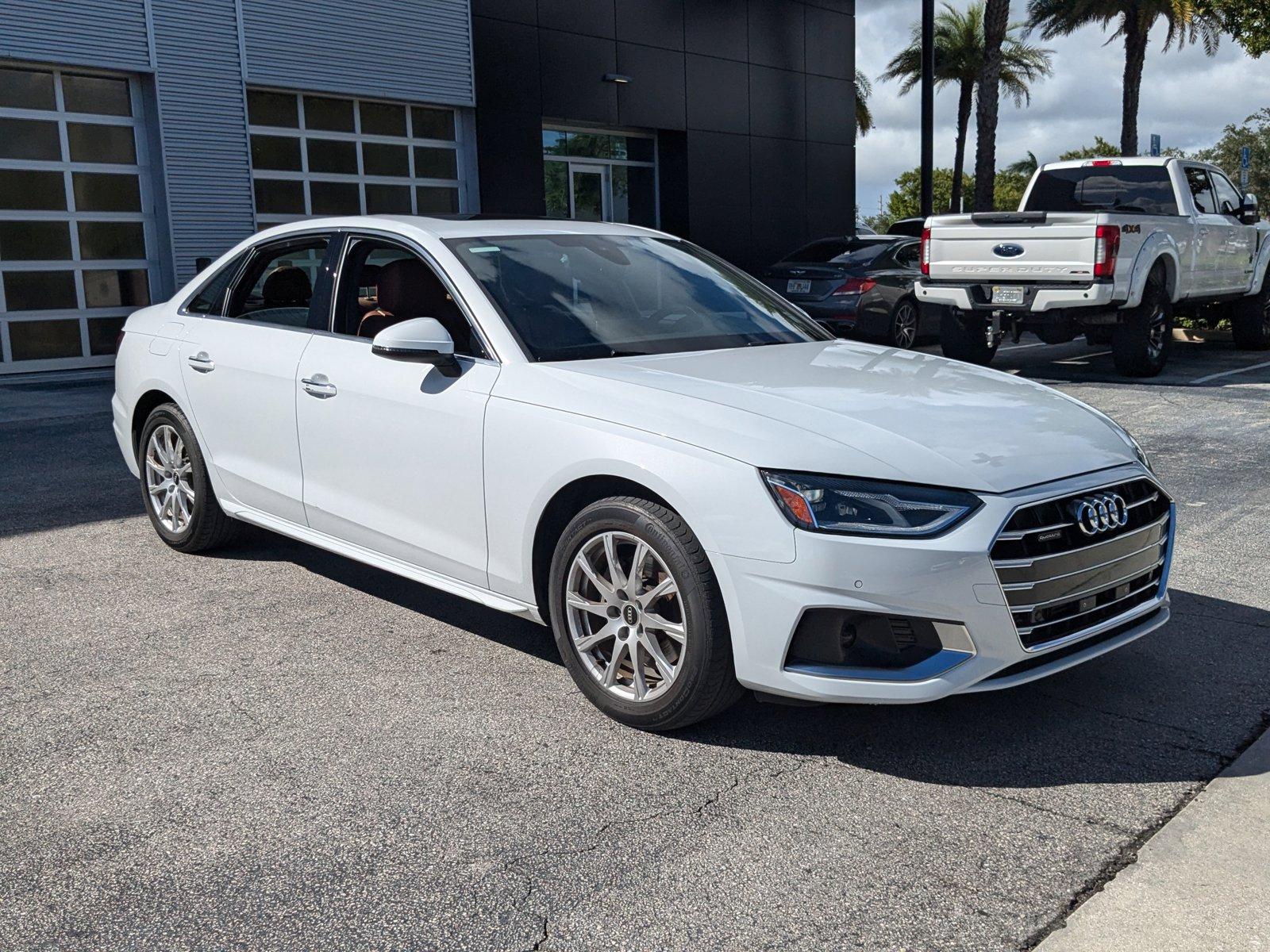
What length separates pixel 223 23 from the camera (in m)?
16.3

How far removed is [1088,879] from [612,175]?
821 inches

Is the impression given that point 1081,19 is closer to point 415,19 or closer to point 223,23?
point 415,19

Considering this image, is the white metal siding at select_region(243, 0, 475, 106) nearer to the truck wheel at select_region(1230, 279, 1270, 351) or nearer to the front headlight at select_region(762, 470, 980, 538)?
the truck wheel at select_region(1230, 279, 1270, 351)

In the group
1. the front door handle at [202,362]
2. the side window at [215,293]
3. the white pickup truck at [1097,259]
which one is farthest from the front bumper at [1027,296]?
the front door handle at [202,362]

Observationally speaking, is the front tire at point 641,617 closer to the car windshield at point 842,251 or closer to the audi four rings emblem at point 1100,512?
the audi four rings emblem at point 1100,512

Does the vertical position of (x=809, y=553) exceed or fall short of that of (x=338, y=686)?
it exceeds it

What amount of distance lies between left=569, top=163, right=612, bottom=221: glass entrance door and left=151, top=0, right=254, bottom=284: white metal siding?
21.9ft

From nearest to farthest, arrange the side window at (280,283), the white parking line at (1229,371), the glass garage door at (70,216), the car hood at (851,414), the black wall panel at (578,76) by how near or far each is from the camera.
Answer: the car hood at (851,414) < the side window at (280,283) < the white parking line at (1229,371) < the glass garage door at (70,216) < the black wall panel at (578,76)

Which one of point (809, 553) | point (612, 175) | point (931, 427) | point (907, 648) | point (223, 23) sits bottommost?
point (907, 648)

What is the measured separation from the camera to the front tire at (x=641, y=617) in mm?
3557

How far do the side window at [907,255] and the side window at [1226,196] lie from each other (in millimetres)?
3450

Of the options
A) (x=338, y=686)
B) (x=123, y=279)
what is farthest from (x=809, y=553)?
(x=123, y=279)

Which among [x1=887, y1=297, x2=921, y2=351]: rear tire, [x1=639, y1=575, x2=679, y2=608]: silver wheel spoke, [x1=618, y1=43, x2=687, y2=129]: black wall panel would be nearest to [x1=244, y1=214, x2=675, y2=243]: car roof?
[x1=639, y1=575, x2=679, y2=608]: silver wheel spoke

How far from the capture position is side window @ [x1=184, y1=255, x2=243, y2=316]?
572 cm
